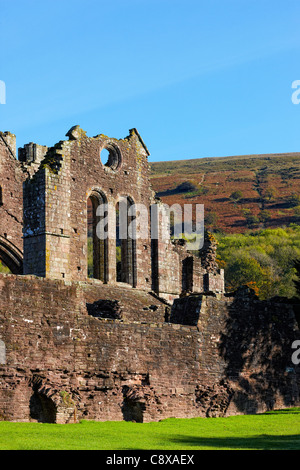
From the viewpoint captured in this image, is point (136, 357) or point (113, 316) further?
point (113, 316)

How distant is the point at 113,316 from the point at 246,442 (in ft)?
25.7

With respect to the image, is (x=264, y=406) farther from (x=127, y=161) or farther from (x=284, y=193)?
(x=284, y=193)

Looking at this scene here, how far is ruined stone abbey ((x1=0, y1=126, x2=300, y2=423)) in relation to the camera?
1959 centimetres

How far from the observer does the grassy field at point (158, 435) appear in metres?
16.0

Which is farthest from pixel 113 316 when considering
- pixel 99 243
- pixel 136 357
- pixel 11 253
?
pixel 11 253

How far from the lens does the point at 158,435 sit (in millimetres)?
18578

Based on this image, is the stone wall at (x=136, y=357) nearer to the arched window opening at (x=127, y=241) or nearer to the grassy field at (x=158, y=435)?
the grassy field at (x=158, y=435)

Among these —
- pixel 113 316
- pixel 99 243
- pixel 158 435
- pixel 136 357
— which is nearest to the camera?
pixel 158 435

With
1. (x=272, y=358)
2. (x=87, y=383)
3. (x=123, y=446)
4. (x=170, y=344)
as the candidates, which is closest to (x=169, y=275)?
(x=272, y=358)

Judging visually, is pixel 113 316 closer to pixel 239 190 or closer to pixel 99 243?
pixel 99 243

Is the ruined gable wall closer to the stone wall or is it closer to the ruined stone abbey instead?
the ruined stone abbey

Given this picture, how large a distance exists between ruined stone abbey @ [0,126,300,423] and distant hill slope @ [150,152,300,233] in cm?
7497

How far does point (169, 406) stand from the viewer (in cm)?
2231

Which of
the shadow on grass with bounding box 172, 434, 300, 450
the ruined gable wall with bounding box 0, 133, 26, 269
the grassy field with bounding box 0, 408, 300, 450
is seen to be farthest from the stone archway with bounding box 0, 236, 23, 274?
the shadow on grass with bounding box 172, 434, 300, 450
